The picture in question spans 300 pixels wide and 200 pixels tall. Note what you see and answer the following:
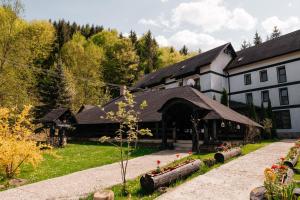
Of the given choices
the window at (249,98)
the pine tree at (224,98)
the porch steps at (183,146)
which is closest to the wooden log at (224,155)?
the porch steps at (183,146)

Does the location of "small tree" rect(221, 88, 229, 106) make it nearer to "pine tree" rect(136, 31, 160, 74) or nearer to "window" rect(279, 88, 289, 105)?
"window" rect(279, 88, 289, 105)

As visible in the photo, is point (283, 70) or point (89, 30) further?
point (89, 30)

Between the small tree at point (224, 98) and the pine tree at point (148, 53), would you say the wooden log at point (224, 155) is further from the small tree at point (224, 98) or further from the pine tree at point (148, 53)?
the pine tree at point (148, 53)

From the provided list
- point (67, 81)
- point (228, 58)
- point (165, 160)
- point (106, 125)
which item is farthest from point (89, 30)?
point (165, 160)

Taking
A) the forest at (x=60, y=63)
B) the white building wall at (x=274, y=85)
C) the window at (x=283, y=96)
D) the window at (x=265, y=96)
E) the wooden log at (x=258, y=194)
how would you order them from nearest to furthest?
the wooden log at (x=258, y=194), the forest at (x=60, y=63), the white building wall at (x=274, y=85), the window at (x=283, y=96), the window at (x=265, y=96)

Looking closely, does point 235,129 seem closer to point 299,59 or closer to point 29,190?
point 299,59

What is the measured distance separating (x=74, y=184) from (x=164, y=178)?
11.9 feet

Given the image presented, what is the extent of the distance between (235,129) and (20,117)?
64.6 feet

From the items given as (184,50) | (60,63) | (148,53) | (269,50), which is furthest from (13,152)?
(184,50)

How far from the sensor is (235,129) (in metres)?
25.4

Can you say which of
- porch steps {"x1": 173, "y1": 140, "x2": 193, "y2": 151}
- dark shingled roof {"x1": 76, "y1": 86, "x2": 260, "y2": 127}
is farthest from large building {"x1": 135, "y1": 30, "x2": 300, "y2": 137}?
porch steps {"x1": 173, "y1": 140, "x2": 193, "y2": 151}

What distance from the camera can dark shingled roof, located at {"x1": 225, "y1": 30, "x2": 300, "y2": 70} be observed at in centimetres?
3094

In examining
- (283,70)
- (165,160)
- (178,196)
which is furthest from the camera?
(283,70)

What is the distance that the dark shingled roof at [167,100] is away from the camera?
760 inches
